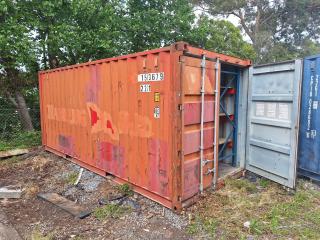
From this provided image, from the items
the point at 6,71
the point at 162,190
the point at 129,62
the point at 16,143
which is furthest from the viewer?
the point at 6,71

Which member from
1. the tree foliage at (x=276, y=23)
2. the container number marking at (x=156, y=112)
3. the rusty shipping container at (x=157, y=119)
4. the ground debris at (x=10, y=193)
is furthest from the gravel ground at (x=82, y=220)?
the tree foliage at (x=276, y=23)

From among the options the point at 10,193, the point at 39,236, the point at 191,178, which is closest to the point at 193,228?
the point at 191,178

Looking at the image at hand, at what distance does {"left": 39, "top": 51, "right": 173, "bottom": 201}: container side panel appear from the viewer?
4.08 m

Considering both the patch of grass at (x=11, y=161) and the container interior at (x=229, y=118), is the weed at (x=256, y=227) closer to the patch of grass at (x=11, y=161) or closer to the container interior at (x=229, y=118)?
the container interior at (x=229, y=118)

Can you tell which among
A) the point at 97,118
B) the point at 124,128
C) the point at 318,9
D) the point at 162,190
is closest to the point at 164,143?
the point at 162,190

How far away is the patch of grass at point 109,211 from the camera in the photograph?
4141 millimetres

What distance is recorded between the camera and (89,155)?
5.91 meters

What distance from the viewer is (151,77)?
4164 mm

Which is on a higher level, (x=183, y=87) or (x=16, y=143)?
(x=183, y=87)

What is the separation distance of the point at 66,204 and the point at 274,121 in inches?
165

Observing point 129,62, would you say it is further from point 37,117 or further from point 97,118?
point 37,117

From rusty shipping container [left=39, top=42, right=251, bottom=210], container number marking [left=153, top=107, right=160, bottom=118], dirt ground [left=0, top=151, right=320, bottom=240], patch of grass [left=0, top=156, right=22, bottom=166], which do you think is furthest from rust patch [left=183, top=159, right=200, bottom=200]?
patch of grass [left=0, top=156, right=22, bottom=166]

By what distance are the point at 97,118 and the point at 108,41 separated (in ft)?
17.3

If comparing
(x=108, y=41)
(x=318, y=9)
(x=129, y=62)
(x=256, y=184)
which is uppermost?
(x=318, y=9)
